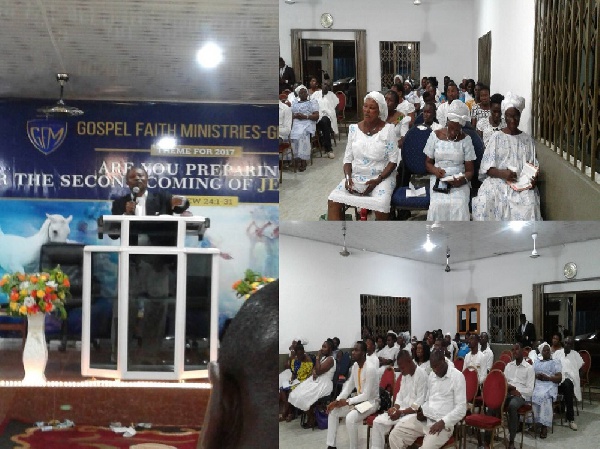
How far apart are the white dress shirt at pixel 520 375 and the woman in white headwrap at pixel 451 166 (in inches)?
12.2

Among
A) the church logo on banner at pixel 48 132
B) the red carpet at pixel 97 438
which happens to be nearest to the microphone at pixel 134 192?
the church logo on banner at pixel 48 132

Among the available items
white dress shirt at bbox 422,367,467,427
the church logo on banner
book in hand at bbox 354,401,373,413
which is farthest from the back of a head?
the church logo on banner

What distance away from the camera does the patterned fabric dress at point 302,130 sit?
4.55ft

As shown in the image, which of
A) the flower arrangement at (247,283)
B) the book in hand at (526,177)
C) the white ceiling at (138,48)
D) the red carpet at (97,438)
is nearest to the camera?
the book in hand at (526,177)

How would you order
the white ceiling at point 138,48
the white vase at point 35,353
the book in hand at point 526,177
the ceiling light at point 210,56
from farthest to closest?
1. the white vase at point 35,353
2. the ceiling light at point 210,56
3. the white ceiling at point 138,48
4. the book in hand at point 526,177

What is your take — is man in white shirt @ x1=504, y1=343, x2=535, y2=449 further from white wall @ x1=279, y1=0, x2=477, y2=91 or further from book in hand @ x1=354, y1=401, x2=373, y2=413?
white wall @ x1=279, y1=0, x2=477, y2=91

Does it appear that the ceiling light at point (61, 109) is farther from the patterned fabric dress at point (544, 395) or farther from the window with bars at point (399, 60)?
the patterned fabric dress at point (544, 395)

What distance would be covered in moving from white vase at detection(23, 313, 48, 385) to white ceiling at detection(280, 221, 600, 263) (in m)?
1.52

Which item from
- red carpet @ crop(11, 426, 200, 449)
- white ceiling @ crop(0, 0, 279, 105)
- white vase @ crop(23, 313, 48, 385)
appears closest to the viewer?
white ceiling @ crop(0, 0, 279, 105)

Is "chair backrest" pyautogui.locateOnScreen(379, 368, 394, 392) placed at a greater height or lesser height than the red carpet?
greater

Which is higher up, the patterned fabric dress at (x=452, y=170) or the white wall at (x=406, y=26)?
the white wall at (x=406, y=26)

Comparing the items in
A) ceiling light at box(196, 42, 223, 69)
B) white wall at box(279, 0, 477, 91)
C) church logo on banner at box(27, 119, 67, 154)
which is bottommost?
white wall at box(279, 0, 477, 91)

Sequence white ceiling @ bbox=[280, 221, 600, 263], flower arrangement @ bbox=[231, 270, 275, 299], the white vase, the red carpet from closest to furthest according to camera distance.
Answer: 1. white ceiling @ bbox=[280, 221, 600, 263]
2. the red carpet
3. the white vase
4. flower arrangement @ bbox=[231, 270, 275, 299]

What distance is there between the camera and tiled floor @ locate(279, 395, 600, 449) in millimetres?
1494
